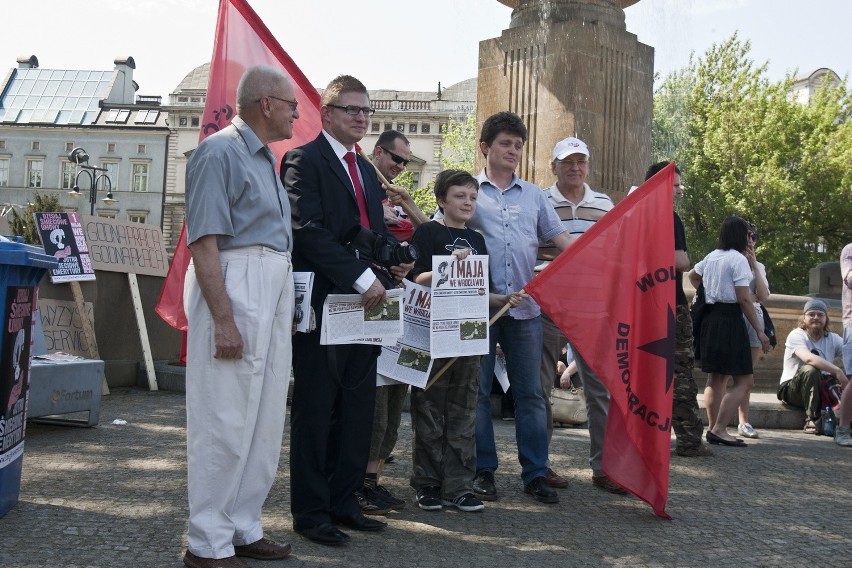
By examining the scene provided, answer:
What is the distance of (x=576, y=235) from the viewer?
259 inches

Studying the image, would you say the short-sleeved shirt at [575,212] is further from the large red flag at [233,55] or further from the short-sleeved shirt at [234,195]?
the short-sleeved shirt at [234,195]

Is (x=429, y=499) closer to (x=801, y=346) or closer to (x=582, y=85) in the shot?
(x=801, y=346)

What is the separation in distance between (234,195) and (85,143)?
86970 millimetres

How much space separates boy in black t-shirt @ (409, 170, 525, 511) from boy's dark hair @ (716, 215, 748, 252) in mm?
3366

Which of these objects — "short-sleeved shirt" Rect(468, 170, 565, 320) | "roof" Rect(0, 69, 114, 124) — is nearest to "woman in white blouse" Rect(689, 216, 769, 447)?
"short-sleeved shirt" Rect(468, 170, 565, 320)

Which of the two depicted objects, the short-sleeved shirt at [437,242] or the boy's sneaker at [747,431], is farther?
the boy's sneaker at [747,431]

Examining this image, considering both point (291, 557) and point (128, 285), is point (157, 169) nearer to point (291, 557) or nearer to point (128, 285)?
point (128, 285)

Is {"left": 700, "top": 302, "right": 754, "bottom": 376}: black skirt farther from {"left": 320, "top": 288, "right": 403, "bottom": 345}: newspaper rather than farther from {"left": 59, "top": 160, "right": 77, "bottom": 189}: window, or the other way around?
{"left": 59, "top": 160, "right": 77, "bottom": 189}: window

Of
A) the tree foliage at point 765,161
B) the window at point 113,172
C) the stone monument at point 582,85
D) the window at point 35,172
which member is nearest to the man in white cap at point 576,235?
the stone monument at point 582,85

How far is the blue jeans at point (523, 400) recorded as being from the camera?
5.86 meters

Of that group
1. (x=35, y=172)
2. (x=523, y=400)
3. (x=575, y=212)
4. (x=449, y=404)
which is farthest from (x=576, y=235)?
(x=35, y=172)

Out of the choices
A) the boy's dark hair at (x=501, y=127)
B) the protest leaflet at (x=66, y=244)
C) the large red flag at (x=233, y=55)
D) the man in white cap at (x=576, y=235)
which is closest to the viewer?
the boy's dark hair at (x=501, y=127)

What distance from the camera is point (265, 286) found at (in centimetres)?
423

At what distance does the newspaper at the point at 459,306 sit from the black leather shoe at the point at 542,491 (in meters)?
0.85
